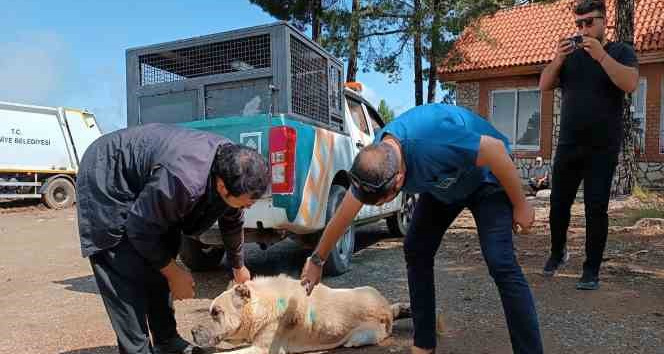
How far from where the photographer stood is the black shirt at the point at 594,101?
3939 mm

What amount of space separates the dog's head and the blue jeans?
0.90 m

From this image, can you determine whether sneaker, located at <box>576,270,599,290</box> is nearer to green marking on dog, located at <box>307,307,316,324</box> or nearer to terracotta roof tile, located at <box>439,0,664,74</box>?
green marking on dog, located at <box>307,307,316,324</box>

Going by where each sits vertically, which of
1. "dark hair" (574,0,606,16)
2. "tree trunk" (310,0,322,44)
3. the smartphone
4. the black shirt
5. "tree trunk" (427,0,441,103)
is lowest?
the black shirt

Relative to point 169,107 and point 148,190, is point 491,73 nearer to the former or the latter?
point 169,107

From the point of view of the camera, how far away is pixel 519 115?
15.1 metres

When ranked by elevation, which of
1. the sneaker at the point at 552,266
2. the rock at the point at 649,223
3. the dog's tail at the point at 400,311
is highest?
the rock at the point at 649,223

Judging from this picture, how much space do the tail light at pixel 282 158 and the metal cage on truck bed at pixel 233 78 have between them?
1.80ft

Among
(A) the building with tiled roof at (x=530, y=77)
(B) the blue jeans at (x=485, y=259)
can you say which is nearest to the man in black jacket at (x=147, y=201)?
(B) the blue jeans at (x=485, y=259)

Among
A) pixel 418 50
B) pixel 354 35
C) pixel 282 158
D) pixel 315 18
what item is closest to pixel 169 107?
pixel 282 158

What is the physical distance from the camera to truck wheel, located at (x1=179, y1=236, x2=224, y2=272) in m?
5.29

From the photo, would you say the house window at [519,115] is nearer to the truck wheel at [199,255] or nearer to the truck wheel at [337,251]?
the truck wheel at [337,251]

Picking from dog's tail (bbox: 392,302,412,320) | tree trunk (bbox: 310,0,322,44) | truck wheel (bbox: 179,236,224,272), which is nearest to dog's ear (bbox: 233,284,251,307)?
dog's tail (bbox: 392,302,412,320)

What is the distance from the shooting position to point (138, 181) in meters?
2.53

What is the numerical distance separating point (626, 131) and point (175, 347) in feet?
28.8
